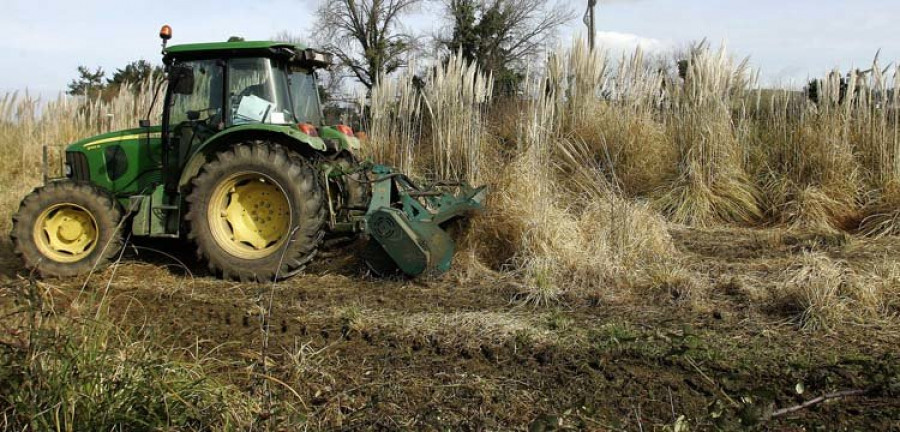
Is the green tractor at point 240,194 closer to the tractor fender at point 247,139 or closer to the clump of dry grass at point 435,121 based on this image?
the tractor fender at point 247,139

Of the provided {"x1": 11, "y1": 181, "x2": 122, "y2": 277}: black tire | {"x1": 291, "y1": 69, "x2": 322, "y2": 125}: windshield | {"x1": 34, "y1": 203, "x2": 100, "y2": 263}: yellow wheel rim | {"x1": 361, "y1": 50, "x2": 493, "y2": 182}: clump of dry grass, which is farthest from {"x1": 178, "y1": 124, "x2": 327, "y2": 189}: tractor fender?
{"x1": 361, "y1": 50, "x2": 493, "y2": 182}: clump of dry grass

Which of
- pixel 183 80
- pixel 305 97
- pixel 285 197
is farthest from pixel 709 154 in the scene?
pixel 183 80

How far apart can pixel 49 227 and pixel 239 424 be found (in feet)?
13.2

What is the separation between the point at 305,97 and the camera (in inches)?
255

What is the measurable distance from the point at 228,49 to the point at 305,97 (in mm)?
826

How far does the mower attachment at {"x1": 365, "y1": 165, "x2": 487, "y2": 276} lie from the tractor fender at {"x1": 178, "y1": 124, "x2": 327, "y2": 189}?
1.93 ft

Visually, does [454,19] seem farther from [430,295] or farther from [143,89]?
[430,295]

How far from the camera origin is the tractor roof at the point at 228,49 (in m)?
5.84

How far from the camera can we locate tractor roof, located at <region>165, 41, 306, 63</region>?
19.2 ft

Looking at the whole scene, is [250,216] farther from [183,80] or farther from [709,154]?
[709,154]

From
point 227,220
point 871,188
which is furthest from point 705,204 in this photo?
point 227,220

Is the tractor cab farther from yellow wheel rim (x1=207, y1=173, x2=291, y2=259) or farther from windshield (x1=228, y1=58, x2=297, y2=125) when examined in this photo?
yellow wheel rim (x1=207, y1=173, x2=291, y2=259)

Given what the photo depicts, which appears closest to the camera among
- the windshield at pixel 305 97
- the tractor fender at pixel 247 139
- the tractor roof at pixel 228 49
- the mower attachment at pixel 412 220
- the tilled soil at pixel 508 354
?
the tilled soil at pixel 508 354

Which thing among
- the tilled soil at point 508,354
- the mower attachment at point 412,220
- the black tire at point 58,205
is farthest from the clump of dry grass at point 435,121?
the black tire at point 58,205
